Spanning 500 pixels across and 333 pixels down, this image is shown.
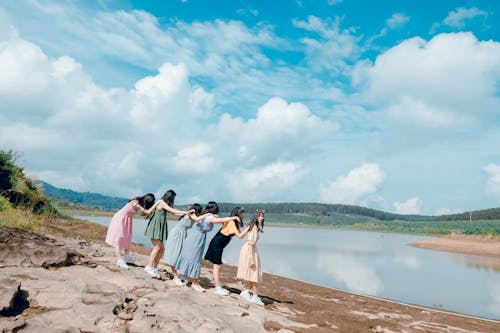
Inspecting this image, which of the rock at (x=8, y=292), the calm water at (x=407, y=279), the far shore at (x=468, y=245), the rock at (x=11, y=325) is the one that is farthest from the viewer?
the far shore at (x=468, y=245)

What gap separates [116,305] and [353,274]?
19847 millimetres

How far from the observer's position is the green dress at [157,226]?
980cm

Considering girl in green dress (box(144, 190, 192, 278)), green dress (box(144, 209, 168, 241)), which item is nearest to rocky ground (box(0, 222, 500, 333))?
girl in green dress (box(144, 190, 192, 278))

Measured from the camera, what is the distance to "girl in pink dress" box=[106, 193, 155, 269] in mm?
9773

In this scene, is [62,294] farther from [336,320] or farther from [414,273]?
[414,273]

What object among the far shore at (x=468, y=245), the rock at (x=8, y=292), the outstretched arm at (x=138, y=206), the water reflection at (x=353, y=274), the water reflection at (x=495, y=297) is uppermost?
the outstretched arm at (x=138, y=206)

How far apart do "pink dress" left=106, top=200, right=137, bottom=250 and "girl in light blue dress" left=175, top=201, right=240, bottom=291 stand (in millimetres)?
1555

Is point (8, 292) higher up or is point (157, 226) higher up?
point (157, 226)

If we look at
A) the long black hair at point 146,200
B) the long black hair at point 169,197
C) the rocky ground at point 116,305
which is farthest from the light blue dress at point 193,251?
the long black hair at point 146,200

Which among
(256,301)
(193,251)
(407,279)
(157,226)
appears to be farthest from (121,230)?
(407,279)

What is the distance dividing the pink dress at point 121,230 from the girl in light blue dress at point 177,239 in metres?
1.09

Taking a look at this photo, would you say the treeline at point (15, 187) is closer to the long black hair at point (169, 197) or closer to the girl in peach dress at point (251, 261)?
the long black hair at point (169, 197)

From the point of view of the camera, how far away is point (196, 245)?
31.2ft

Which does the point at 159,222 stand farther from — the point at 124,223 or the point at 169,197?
the point at 124,223
